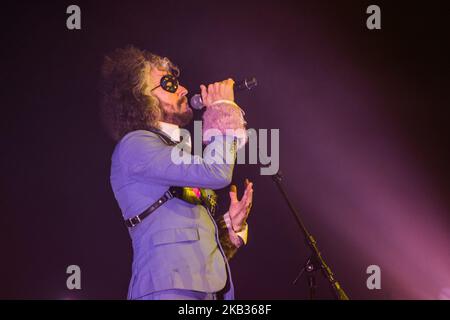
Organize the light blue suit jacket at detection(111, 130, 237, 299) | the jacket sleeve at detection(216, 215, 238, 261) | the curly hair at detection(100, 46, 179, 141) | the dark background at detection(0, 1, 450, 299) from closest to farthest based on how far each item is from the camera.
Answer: the light blue suit jacket at detection(111, 130, 237, 299) → the curly hair at detection(100, 46, 179, 141) → the jacket sleeve at detection(216, 215, 238, 261) → the dark background at detection(0, 1, 450, 299)

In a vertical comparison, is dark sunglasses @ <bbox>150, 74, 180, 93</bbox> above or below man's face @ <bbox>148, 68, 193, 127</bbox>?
above

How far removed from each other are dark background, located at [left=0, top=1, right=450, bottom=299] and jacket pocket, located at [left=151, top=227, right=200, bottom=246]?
148 cm

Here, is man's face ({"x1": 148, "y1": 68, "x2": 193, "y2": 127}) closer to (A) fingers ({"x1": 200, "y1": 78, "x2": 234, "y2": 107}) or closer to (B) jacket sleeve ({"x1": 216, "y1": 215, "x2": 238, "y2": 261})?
(A) fingers ({"x1": 200, "y1": 78, "x2": 234, "y2": 107})

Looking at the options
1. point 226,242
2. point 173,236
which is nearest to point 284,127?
point 226,242

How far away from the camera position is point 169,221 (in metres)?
1.46

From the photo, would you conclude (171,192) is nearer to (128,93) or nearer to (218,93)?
(218,93)

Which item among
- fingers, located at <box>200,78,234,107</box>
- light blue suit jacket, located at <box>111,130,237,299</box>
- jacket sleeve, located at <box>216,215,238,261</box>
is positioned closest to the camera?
light blue suit jacket, located at <box>111,130,237,299</box>

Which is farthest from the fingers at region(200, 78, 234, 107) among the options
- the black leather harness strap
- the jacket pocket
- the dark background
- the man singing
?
the dark background

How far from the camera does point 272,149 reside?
307 centimetres

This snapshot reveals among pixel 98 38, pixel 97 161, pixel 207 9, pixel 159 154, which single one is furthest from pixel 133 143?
pixel 207 9

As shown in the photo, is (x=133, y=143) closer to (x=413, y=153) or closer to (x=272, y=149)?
(x=272, y=149)

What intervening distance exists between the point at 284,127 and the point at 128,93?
153 cm

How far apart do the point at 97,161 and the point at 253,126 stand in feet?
3.59

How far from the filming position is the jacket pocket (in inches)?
56.2
